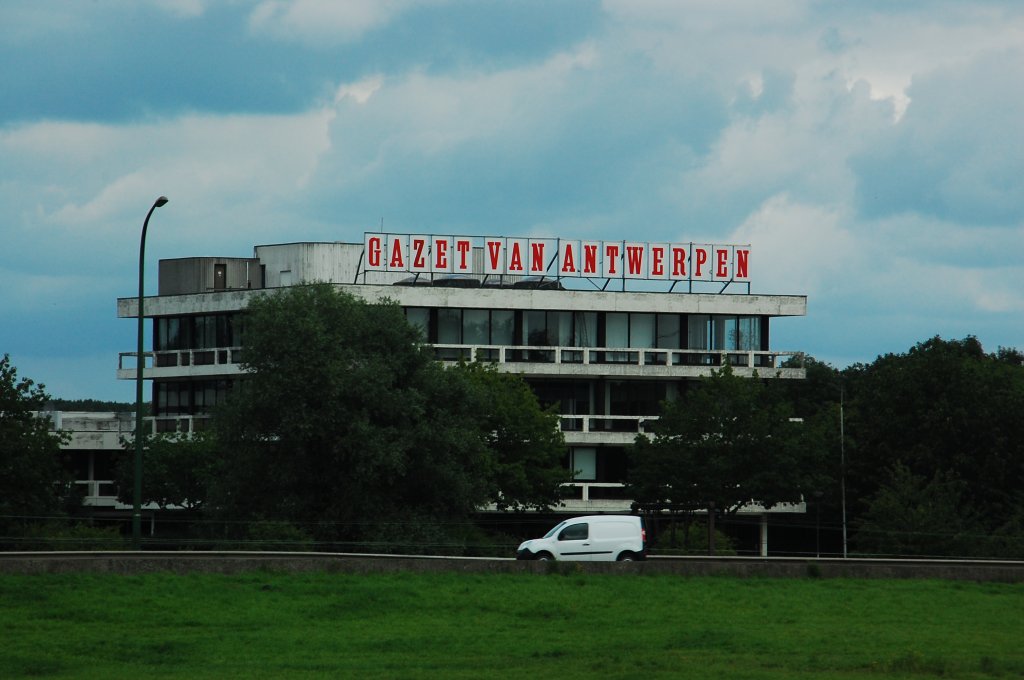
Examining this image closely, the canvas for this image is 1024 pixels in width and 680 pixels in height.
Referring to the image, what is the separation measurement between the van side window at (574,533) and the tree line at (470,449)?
13.4 feet

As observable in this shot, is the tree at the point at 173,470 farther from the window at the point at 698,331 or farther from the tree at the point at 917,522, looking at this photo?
the tree at the point at 917,522

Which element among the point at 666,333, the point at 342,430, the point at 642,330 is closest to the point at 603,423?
the point at 642,330

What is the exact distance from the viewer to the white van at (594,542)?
155ft

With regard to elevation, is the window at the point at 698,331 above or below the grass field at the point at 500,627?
above

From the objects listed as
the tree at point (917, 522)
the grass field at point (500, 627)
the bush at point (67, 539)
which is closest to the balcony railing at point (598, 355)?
the tree at point (917, 522)

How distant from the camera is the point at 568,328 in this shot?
80125 millimetres

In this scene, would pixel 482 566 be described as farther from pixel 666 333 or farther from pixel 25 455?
pixel 666 333

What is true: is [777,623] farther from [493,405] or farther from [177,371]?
[177,371]

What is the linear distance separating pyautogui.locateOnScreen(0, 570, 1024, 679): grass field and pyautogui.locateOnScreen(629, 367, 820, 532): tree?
28314 millimetres

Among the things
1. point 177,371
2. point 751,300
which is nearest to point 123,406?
point 177,371

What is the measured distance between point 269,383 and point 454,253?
24.7m

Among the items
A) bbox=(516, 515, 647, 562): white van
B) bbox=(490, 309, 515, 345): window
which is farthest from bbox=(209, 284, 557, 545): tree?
bbox=(490, 309, 515, 345): window

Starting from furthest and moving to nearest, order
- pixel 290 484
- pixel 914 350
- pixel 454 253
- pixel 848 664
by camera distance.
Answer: pixel 914 350
pixel 454 253
pixel 290 484
pixel 848 664

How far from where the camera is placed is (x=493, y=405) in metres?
65.8
